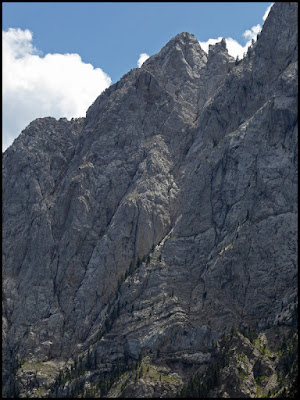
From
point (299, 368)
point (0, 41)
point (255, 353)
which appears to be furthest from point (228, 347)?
point (0, 41)

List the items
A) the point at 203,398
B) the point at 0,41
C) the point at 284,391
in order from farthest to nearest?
the point at 203,398, the point at 284,391, the point at 0,41

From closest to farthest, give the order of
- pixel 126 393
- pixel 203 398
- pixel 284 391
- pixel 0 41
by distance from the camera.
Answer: pixel 0 41
pixel 284 391
pixel 203 398
pixel 126 393

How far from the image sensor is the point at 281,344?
19512 cm

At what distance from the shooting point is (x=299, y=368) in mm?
179500

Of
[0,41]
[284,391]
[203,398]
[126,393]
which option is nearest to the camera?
[0,41]

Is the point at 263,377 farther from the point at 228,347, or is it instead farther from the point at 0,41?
the point at 0,41

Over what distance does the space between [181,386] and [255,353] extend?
26.7 m

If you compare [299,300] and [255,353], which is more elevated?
[299,300]

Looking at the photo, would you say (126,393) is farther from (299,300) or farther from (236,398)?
(299,300)

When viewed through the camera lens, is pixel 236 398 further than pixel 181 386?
No

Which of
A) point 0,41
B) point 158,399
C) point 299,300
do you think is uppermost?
point 0,41

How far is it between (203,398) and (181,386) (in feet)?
52.6

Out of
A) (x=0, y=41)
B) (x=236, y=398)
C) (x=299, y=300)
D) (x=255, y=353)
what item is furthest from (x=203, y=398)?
(x=0, y=41)

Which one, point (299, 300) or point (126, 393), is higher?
point (299, 300)
